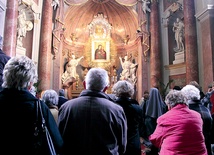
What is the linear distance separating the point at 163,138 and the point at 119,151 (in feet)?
2.03

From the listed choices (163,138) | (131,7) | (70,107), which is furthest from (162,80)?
(70,107)

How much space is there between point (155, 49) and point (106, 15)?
5.05m

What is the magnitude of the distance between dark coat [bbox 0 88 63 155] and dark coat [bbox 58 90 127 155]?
47 centimetres

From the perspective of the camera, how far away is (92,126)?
181cm

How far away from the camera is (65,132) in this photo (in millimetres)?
1853

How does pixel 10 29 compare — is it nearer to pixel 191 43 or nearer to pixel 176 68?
pixel 191 43

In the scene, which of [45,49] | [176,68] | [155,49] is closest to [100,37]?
[155,49]

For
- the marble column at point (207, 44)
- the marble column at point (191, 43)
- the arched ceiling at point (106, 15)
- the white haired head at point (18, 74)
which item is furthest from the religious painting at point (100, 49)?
the white haired head at point (18, 74)

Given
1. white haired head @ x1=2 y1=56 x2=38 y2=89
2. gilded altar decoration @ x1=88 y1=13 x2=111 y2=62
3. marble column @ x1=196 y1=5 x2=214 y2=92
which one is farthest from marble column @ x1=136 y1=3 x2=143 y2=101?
white haired head @ x1=2 y1=56 x2=38 y2=89

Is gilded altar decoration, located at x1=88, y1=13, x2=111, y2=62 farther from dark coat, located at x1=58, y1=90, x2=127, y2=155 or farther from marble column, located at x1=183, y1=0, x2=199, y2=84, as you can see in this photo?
dark coat, located at x1=58, y1=90, x2=127, y2=155

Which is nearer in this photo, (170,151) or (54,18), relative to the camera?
(170,151)

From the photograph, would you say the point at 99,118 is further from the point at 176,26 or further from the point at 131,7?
the point at 131,7

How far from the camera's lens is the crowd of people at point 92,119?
4.69 ft

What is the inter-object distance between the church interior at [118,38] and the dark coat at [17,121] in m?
6.95
